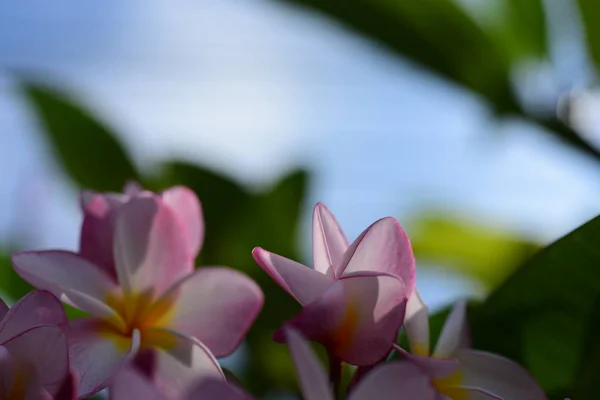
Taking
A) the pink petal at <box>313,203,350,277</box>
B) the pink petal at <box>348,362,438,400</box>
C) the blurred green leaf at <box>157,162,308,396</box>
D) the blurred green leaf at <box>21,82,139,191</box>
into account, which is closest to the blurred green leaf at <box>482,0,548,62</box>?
the blurred green leaf at <box>157,162,308,396</box>

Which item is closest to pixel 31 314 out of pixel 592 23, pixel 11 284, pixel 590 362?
pixel 590 362

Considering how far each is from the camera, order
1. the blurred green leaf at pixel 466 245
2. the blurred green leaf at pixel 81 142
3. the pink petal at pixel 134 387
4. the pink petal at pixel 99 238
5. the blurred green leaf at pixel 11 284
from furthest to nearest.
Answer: the blurred green leaf at pixel 466 245
the blurred green leaf at pixel 81 142
the blurred green leaf at pixel 11 284
the pink petal at pixel 99 238
the pink petal at pixel 134 387

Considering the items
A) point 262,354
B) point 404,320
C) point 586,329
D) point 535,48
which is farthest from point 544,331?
point 535,48

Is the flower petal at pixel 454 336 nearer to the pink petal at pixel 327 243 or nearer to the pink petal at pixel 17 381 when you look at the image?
the pink petal at pixel 327 243

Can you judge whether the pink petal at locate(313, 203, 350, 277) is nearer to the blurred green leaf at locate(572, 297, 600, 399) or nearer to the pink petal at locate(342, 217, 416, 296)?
the pink petal at locate(342, 217, 416, 296)

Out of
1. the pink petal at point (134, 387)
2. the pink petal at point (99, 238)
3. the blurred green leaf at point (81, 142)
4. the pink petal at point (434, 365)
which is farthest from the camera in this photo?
the blurred green leaf at point (81, 142)

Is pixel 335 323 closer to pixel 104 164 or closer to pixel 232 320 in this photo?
pixel 232 320

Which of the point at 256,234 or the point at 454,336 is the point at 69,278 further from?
the point at 256,234

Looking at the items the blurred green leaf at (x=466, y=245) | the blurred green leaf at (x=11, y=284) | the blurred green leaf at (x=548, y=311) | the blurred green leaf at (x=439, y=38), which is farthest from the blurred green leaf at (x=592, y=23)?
the blurred green leaf at (x=11, y=284)
